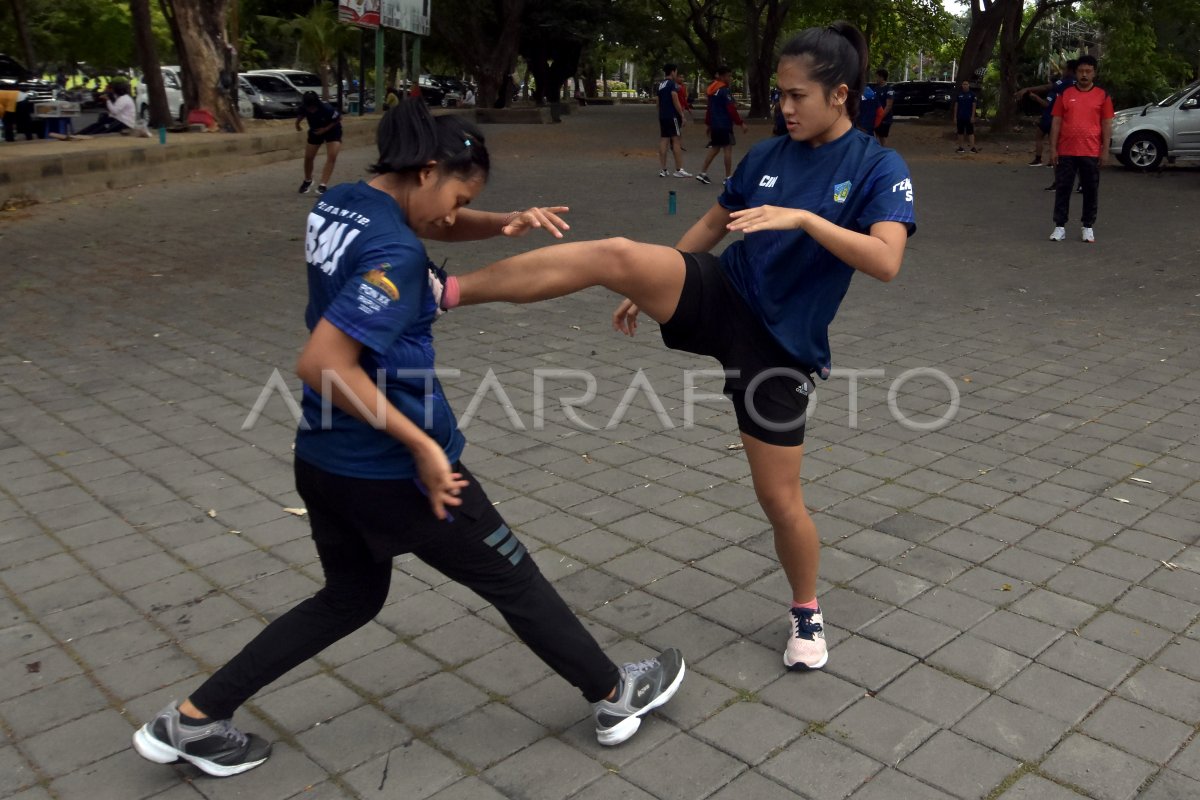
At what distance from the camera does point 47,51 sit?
1986 inches

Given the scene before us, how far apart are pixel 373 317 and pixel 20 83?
80.4 feet

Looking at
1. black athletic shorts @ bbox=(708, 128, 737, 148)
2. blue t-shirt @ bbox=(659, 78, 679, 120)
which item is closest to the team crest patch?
black athletic shorts @ bbox=(708, 128, 737, 148)

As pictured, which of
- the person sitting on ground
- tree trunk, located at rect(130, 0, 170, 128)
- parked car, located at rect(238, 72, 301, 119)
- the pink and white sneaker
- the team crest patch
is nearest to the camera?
the team crest patch

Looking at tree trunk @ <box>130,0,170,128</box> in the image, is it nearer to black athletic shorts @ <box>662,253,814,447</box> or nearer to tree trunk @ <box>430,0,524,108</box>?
tree trunk @ <box>430,0,524,108</box>

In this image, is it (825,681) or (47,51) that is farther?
(47,51)

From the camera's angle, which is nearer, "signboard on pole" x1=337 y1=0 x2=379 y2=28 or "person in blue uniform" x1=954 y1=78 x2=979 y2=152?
"signboard on pole" x1=337 y1=0 x2=379 y2=28

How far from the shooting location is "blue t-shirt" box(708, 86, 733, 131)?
1653 centimetres

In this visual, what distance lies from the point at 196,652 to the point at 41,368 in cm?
397

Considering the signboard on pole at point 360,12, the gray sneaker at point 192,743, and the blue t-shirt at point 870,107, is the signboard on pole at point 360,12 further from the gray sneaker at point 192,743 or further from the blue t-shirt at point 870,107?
the gray sneaker at point 192,743

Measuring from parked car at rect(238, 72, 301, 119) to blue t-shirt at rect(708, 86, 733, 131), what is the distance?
1944 centimetres

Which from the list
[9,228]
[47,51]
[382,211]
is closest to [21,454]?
[382,211]

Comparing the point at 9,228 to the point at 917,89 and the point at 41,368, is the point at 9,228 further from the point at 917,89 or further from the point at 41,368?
the point at 917,89

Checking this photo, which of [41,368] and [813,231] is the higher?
[813,231]

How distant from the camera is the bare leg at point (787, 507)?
3.33 meters
